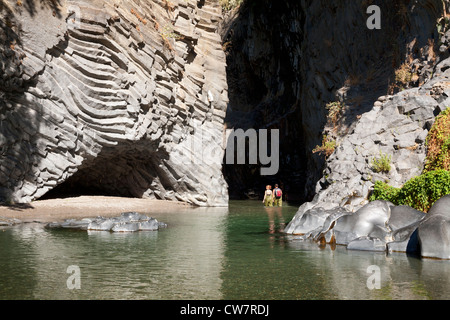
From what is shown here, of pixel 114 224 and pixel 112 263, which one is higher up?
pixel 114 224

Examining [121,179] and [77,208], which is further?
[121,179]

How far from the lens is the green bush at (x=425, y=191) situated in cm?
1300

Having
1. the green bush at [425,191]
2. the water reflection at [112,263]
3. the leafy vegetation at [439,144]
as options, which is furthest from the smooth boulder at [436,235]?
the leafy vegetation at [439,144]

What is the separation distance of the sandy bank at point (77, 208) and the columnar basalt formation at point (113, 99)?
3.04 feet

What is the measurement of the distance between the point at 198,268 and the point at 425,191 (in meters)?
6.92

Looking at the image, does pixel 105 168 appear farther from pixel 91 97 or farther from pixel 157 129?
pixel 91 97

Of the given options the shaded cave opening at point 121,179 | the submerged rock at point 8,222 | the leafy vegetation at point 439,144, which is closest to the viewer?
the leafy vegetation at point 439,144

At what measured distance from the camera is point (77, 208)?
815 inches

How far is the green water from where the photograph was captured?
752 cm

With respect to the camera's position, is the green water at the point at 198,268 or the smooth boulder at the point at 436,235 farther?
the smooth boulder at the point at 436,235

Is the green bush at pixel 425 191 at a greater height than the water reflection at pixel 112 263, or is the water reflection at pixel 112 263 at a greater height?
the green bush at pixel 425 191

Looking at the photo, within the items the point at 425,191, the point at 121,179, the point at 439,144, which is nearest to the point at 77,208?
the point at 121,179

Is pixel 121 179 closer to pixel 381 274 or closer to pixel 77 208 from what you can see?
pixel 77 208

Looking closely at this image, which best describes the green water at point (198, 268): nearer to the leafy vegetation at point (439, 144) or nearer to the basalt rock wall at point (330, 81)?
the leafy vegetation at point (439, 144)
